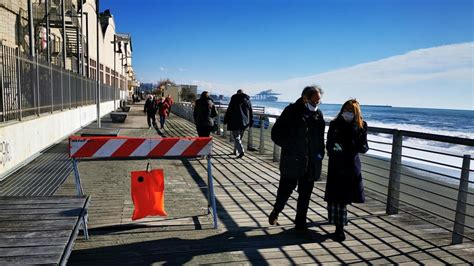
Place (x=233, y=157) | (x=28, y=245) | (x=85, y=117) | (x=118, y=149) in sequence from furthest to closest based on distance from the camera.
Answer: (x=85, y=117)
(x=233, y=157)
(x=118, y=149)
(x=28, y=245)

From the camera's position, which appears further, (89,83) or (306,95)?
(89,83)

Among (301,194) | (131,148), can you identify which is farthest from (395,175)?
(131,148)

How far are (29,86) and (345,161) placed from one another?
8.41 meters

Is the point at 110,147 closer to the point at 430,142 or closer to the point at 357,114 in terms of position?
the point at 357,114

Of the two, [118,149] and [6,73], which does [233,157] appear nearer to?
[6,73]

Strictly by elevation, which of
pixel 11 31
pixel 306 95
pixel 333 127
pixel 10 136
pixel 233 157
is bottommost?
pixel 233 157

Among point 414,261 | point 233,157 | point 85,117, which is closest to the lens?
point 414,261

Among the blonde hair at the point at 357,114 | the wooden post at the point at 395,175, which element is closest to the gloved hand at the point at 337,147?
the blonde hair at the point at 357,114

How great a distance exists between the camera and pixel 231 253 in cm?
411

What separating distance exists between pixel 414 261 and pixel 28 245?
3.50 meters

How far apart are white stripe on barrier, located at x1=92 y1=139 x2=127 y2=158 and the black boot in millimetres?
2648

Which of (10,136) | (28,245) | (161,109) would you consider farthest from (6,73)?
(161,109)

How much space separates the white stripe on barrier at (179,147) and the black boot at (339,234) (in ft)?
6.54

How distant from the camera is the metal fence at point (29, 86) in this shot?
817 cm
